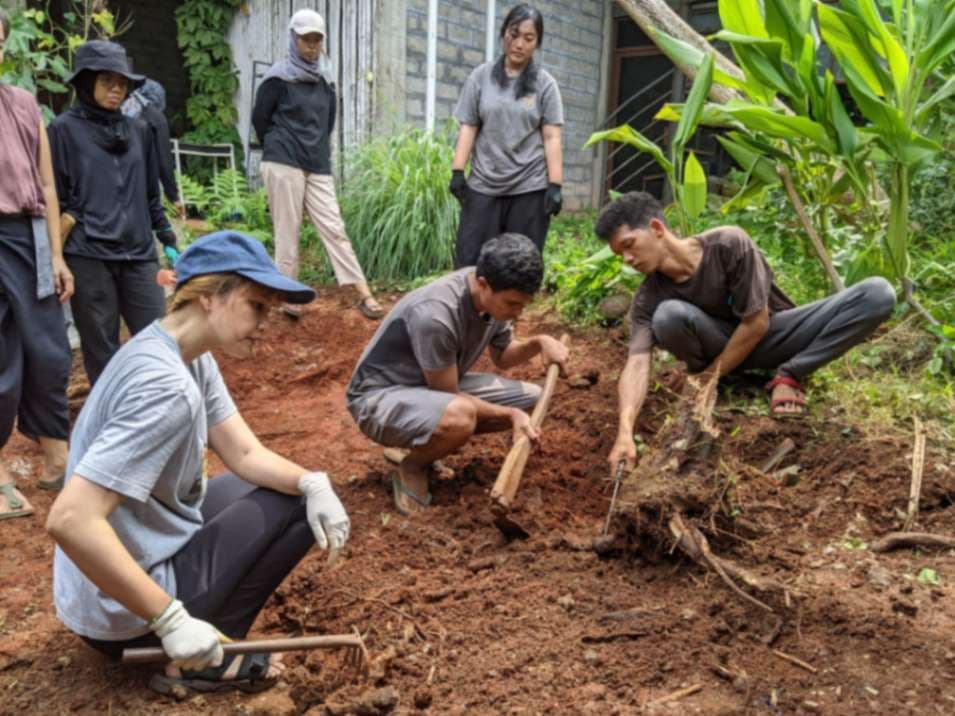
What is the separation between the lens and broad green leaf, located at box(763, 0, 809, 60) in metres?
3.33

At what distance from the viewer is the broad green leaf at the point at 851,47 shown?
336 centimetres

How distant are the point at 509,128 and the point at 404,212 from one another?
5.31 ft

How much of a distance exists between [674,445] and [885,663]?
105 cm

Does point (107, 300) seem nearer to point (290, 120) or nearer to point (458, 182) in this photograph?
point (458, 182)

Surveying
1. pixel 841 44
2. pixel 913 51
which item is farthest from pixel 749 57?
pixel 913 51

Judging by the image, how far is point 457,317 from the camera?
295 cm

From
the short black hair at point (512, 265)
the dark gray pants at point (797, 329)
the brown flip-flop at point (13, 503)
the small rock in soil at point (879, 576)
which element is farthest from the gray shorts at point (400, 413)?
the small rock in soil at point (879, 576)

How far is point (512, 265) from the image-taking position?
2738 mm

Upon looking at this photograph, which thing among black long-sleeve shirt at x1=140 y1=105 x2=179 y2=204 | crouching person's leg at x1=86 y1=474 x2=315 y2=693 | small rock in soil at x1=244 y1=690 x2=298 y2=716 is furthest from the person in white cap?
small rock in soil at x1=244 y1=690 x2=298 y2=716

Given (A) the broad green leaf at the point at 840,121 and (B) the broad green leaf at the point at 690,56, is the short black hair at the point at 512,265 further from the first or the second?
(B) the broad green leaf at the point at 690,56

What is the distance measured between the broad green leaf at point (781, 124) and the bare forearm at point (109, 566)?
285 cm

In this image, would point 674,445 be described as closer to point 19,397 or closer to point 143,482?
point 143,482

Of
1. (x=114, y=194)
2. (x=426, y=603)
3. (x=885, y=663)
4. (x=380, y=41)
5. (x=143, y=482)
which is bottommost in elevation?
(x=426, y=603)

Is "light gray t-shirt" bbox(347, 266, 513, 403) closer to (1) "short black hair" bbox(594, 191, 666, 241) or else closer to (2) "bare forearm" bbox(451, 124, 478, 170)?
(1) "short black hair" bbox(594, 191, 666, 241)
